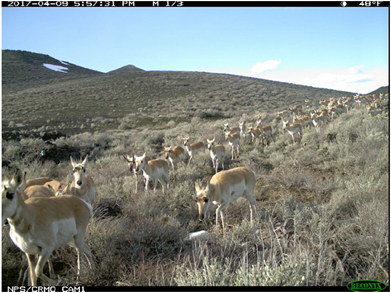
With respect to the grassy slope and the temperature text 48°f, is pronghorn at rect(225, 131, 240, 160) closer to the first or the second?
the grassy slope

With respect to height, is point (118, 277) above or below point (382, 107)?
below

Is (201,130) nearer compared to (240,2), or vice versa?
(240,2)

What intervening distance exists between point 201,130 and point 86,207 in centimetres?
1873

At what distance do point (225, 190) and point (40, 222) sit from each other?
4.19 m

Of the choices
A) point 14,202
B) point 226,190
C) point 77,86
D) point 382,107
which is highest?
point 77,86

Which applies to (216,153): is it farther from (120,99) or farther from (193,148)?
(120,99)

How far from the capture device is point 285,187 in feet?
28.6

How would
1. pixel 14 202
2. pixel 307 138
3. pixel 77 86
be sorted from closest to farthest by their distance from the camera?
pixel 14 202 < pixel 307 138 < pixel 77 86

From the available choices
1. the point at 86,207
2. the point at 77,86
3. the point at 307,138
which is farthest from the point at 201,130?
the point at 77,86

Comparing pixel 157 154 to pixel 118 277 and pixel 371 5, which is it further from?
pixel 371 5

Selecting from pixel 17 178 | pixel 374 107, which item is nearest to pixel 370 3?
pixel 17 178

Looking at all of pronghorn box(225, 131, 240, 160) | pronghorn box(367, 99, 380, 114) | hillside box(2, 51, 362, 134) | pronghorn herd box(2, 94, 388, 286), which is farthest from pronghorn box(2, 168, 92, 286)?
hillside box(2, 51, 362, 134)

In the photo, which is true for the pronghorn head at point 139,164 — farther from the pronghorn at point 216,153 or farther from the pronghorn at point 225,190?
the pronghorn at point 216,153

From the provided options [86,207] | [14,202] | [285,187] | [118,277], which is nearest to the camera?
[14,202]
